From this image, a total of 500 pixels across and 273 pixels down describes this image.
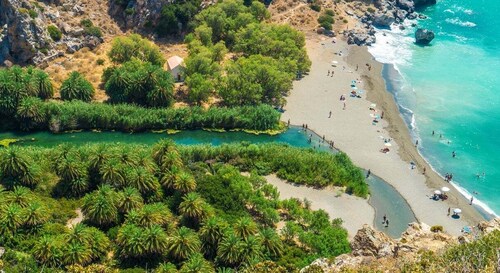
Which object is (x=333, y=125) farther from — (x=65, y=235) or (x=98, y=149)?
(x=65, y=235)

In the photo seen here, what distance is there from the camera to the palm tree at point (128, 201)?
197 feet

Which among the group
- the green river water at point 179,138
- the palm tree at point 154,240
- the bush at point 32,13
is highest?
the bush at point 32,13

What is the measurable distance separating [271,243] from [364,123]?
39026 mm

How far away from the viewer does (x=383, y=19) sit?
126 m

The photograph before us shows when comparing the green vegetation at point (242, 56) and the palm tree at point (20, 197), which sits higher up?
the green vegetation at point (242, 56)

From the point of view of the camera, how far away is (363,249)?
48.7 meters

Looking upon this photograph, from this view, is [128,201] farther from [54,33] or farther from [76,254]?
[54,33]

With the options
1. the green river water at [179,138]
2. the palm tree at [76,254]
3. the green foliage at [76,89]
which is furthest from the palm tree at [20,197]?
the green foliage at [76,89]

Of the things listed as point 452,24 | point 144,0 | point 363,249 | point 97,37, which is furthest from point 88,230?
point 452,24

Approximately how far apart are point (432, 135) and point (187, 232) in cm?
5015

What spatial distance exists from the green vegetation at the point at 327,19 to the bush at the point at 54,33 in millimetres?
56371

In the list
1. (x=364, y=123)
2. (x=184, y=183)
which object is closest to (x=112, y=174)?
(x=184, y=183)

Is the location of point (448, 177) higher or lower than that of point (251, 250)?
lower

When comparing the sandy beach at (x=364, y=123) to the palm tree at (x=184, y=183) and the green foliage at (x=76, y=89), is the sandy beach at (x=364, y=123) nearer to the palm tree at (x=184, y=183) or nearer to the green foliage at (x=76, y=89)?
the palm tree at (x=184, y=183)
